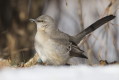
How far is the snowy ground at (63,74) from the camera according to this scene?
11.8 feet

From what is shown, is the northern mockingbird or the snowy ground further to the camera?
the northern mockingbird

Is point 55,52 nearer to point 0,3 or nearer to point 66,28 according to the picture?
point 66,28

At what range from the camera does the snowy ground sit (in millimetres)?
3605

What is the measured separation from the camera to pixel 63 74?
12.3 feet

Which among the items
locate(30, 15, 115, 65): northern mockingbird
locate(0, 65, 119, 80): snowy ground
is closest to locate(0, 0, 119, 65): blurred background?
locate(30, 15, 115, 65): northern mockingbird

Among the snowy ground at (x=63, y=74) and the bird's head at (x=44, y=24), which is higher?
the bird's head at (x=44, y=24)

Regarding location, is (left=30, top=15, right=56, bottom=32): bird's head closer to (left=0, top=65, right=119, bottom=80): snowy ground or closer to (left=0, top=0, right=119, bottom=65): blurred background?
(left=0, top=65, right=119, bottom=80): snowy ground

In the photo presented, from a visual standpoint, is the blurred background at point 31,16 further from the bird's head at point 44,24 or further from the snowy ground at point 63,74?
the snowy ground at point 63,74

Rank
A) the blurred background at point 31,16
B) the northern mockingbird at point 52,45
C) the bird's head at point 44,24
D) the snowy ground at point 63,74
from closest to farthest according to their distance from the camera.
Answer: the snowy ground at point 63,74 < the northern mockingbird at point 52,45 < the bird's head at point 44,24 < the blurred background at point 31,16

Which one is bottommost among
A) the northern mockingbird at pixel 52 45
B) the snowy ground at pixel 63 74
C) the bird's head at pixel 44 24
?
the snowy ground at pixel 63 74

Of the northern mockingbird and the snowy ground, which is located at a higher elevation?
the northern mockingbird

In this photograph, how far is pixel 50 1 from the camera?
400 inches

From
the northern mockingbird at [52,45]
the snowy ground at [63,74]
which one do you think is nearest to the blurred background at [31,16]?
the northern mockingbird at [52,45]

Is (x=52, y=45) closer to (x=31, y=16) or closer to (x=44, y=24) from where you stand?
(x=44, y=24)
